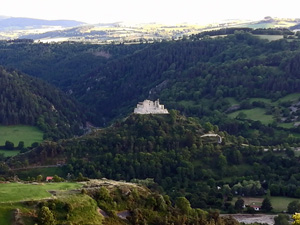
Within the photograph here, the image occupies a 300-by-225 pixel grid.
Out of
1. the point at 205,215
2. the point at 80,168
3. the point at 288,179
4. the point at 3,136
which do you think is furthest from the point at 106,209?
the point at 3,136

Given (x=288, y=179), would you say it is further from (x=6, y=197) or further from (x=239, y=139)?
(x=6, y=197)

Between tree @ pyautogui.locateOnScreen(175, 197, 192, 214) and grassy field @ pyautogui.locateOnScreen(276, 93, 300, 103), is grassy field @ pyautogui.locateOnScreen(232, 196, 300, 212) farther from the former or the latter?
grassy field @ pyautogui.locateOnScreen(276, 93, 300, 103)

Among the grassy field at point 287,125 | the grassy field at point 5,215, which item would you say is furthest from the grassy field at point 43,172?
the grassy field at point 287,125

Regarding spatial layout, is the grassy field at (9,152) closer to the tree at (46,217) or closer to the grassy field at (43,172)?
the grassy field at (43,172)

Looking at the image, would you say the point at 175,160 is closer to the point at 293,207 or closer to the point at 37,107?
the point at 293,207

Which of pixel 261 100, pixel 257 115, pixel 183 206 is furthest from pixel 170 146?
pixel 261 100

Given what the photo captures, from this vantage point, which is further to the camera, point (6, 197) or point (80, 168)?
point (80, 168)

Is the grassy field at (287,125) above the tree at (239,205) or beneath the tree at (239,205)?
beneath
